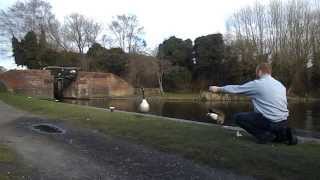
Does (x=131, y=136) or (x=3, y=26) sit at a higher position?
(x=3, y=26)

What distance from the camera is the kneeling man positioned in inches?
391

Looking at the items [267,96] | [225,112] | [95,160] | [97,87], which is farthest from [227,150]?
[97,87]

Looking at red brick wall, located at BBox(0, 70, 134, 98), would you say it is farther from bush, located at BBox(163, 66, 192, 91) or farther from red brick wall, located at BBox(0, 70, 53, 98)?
bush, located at BBox(163, 66, 192, 91)

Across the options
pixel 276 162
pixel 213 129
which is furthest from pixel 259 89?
pixel 213 129

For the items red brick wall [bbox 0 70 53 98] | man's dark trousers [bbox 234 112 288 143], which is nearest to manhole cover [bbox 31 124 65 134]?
man's dark trousers [bbox 234 112 288 143]

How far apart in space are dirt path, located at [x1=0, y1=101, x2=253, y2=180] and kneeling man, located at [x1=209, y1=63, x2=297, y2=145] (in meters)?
1.69

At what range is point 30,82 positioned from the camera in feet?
215

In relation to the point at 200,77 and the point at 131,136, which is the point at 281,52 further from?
the point at 131,136

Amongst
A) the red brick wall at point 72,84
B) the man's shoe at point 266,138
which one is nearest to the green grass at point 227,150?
the man's shoe at point 266,138

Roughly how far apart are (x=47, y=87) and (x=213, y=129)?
55319mm

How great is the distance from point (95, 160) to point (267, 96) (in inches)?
135

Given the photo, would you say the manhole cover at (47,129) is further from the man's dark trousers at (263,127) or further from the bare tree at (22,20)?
the bare tree at (22,20)

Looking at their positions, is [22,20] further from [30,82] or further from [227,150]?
[227,150]

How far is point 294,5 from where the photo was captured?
71.1 meters
